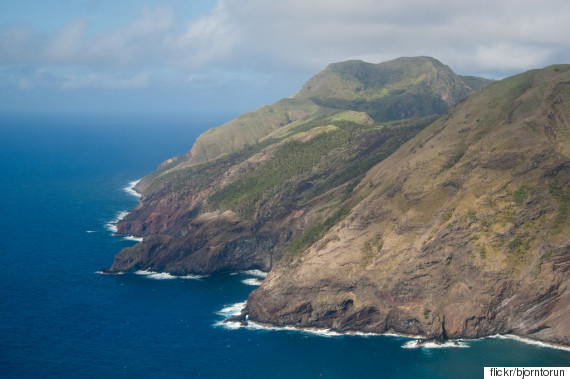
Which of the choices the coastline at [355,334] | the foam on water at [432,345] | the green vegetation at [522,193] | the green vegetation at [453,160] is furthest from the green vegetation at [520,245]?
the green vegetation at [453,160]

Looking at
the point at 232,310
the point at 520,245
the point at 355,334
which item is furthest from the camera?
the point at 232,310

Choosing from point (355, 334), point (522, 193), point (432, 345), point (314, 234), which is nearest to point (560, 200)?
point (522, 193)

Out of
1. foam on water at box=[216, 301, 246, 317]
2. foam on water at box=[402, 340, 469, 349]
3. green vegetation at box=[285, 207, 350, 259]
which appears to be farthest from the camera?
green vegetation at box=[285, 207, 350, 259]

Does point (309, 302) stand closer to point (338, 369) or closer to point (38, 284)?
point (338, 369)

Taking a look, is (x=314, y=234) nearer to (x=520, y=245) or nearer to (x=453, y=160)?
(x=453, y=160)

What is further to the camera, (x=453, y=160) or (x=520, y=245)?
(x=453, y=160)

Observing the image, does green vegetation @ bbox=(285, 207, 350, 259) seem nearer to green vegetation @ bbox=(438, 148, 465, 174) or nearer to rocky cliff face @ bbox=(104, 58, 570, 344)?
rocky cliff face @ bbox=(104, 58, 570, 344)

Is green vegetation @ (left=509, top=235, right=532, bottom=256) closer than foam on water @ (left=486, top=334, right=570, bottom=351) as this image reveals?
No

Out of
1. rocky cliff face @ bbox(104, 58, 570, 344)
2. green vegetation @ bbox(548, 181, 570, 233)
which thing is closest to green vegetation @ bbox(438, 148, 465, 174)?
rocky cliff face @ bbox(104, 58, 570, 344)

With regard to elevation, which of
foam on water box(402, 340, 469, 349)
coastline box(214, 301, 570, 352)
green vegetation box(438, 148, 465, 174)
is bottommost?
foam on water box(402, 340, 469, 349)
